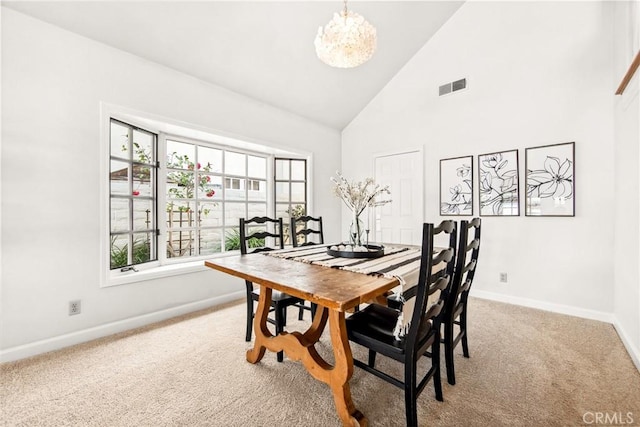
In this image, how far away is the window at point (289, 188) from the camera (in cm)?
402

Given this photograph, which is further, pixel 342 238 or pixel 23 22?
pixel 342 238

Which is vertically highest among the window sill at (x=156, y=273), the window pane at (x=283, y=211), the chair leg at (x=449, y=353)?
the window pane at (x=283, y=211)

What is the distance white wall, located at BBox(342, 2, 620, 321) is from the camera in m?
2.67

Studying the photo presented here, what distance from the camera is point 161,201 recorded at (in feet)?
9.59

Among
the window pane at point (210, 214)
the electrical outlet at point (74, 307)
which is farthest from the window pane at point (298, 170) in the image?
the electrical outlet at point (74, 307)

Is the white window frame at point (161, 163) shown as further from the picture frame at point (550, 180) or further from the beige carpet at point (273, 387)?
the picture frame at point (550, 180)

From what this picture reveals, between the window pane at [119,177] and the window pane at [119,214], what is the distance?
3.7 inches

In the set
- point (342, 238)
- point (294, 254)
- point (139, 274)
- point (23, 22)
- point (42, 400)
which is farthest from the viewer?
point (342, 238)

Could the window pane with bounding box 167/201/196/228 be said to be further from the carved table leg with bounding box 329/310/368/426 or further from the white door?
the white door

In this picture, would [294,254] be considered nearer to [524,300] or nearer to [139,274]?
[139,274]

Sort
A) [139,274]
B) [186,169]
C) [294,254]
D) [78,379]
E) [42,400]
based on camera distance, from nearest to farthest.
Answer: [42,400] < [78,379] < [294,254] < [139,274] < [186,169]

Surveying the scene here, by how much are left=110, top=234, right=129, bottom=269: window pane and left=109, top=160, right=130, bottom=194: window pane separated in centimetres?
44

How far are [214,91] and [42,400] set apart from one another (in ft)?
9.39

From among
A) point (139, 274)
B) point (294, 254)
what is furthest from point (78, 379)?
point (294, 254)
